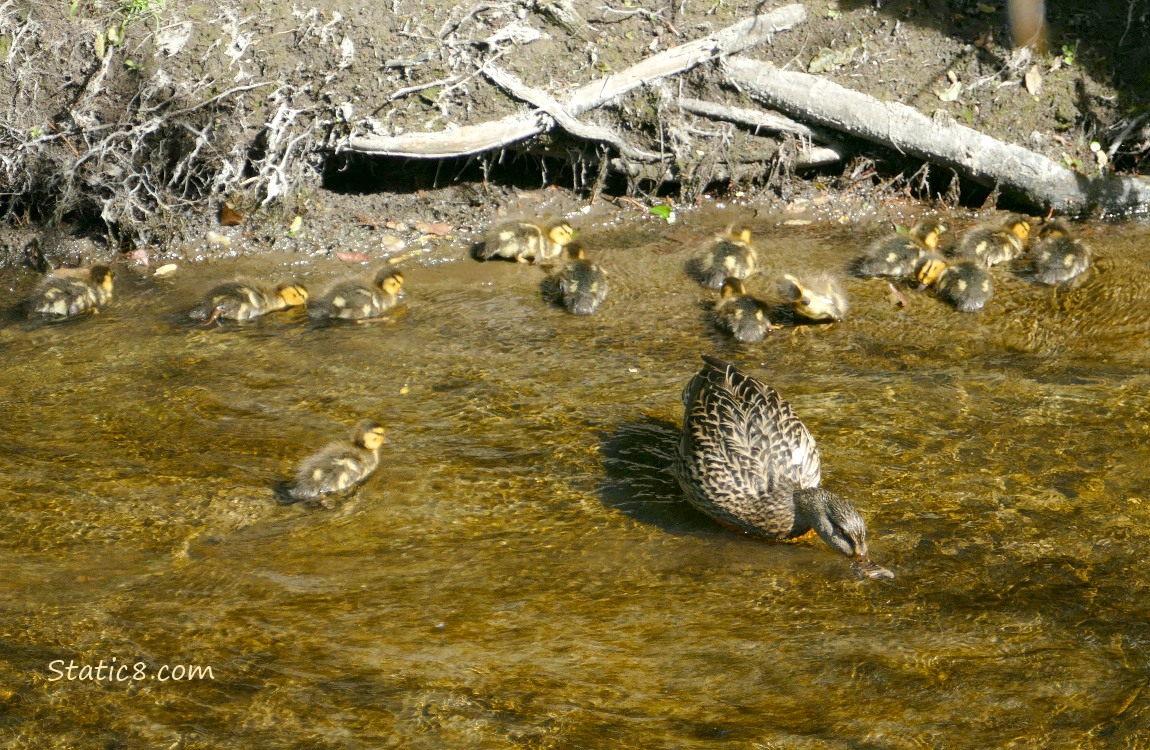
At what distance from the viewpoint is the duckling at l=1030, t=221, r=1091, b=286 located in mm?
6184

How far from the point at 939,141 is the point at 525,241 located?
2.92 meters

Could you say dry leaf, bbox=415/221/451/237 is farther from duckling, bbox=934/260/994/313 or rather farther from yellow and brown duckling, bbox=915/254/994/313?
duckling, bbox=934/260/994/313

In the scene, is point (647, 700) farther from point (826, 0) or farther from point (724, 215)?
point (826, 0)

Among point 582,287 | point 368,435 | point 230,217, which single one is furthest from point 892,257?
point 230,217

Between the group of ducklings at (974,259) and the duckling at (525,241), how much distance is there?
1.84m

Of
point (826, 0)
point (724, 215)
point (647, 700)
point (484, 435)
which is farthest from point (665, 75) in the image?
point (647, 700)

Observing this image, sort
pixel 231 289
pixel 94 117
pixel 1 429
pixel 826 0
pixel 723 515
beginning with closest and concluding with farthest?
pixel 723 515 → pixel 1 429 → pixel 231 289 → pixel 94 117 → pixel 826 0

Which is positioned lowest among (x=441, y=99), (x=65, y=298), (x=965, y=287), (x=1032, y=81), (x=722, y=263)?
(x=65, y=298)

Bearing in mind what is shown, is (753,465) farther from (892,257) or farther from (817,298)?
(892,257)

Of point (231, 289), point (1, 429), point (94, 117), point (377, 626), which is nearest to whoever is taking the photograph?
Answer: point (377, 626)

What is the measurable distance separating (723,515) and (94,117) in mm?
4906

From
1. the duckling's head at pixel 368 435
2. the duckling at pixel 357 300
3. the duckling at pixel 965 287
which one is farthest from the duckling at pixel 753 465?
the duckling at pixel 357 300

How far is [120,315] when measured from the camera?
614 centimetres

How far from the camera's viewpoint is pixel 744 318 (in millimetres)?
5707
